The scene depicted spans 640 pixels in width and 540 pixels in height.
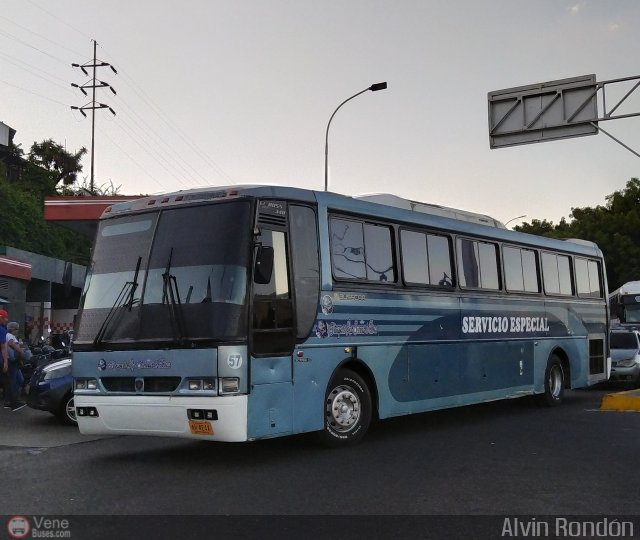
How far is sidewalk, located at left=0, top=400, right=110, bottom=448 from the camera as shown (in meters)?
10.8

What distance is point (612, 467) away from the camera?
841cm

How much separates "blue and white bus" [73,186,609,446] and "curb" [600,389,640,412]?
349 cm

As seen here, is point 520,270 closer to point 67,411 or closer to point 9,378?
point 67,411

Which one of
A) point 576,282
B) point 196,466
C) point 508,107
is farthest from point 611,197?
point 196,466

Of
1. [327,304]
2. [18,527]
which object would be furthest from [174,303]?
[18,527]

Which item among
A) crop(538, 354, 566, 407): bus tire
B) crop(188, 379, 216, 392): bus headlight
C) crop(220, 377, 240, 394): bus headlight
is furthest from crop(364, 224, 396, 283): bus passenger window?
crop(538, 354, 566, 407): bus tire

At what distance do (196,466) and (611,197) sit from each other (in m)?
65.1

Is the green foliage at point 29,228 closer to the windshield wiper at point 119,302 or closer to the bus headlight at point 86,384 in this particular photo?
the bus headlight at point 86,384

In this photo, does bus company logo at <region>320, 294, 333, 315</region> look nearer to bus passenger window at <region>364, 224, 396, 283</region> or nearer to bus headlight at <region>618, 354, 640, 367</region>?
bus passenger window at <region>364, 224, 396, 283</region>

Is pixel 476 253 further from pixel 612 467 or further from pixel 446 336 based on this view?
pixel 612 467

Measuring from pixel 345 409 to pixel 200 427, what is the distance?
2.13m

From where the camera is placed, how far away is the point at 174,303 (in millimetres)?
8742

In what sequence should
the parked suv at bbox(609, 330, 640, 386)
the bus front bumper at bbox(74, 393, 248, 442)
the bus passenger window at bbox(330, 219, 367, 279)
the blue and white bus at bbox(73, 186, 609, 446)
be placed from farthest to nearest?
the parked suv at bbox(609, 330, 640, 386) → the bus passenger window at bbox(330, 219, 367, 279) → the blue and white bus at bbox(73, 186, 609, 446) → the bus front bumper at bbox(74, 393, 248, 442)

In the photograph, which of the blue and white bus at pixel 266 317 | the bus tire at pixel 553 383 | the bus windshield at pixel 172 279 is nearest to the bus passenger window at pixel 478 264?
the blue and white bus at pixel 266 317
